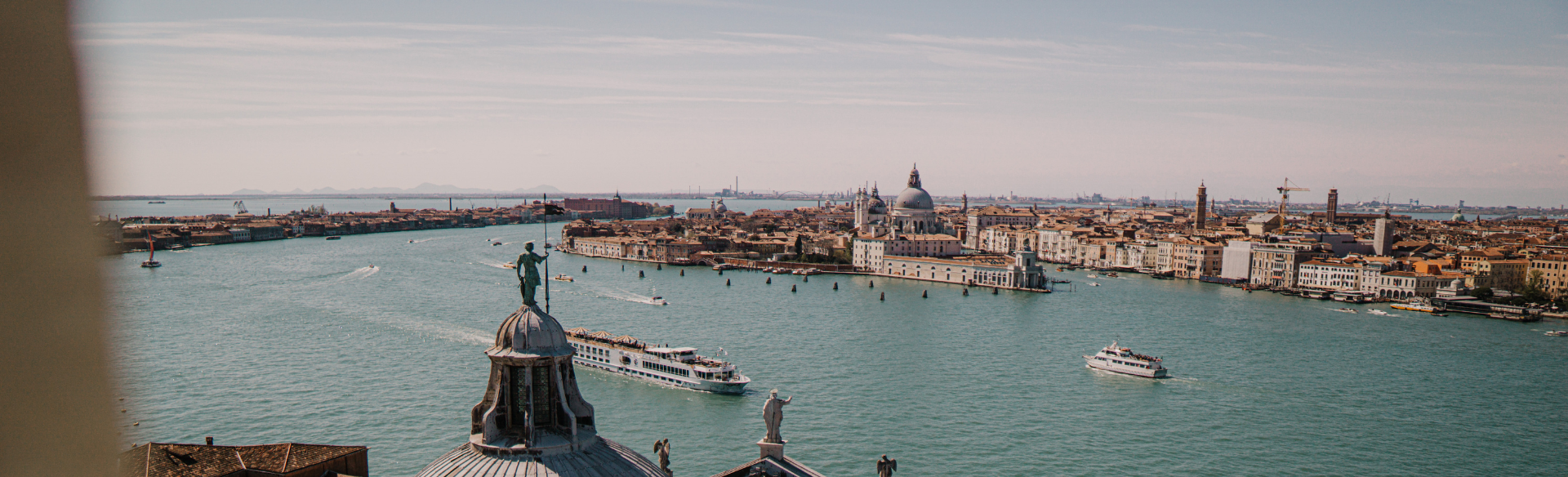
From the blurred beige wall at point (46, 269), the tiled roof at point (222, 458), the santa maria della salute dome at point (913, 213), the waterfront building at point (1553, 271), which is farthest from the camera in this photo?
the santa maria della salute dome at point (913, 213)

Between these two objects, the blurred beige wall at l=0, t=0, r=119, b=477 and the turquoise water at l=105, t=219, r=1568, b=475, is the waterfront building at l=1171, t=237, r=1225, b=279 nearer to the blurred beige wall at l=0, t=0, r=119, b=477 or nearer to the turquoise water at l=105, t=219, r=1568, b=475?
the turquoise water at l=105, t=219, r=1568, b=475

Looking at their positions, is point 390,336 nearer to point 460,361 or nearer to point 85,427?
point 460,361

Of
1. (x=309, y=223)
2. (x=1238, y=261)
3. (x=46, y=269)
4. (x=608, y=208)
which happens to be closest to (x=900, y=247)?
(x=1238, y=261)

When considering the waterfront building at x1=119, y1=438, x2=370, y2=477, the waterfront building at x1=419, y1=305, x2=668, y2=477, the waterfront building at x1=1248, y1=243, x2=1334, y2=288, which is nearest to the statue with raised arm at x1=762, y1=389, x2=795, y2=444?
the waterfront building at x1=419, y1=305, x2=668, y2=477

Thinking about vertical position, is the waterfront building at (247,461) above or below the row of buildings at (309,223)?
above

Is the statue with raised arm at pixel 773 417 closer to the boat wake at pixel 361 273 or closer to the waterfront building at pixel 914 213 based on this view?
the boat wake at pixel 361 273

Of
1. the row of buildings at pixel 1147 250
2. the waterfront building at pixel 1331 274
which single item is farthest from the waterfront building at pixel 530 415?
the waterfront building at pixel 1331 274

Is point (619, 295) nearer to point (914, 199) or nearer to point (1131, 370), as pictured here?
point (1131, 370)

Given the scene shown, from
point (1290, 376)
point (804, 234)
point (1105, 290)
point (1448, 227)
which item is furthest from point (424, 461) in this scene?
point (1448, 227)
